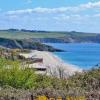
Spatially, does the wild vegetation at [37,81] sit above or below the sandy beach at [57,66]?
above

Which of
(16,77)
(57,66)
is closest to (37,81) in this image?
(16,77)

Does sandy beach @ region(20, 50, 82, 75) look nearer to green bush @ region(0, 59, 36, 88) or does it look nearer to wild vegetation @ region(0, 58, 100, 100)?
wild vegetation @ region(0, 58, 100, 100)

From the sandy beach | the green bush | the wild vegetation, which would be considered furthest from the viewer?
the sandy beach

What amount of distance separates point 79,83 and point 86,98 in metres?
3.03

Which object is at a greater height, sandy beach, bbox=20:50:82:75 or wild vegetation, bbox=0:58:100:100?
wild vegetation, bbox=0:58:100:100

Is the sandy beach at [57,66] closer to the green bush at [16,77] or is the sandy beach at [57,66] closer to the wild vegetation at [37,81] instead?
the wild vegetation at [37,81]

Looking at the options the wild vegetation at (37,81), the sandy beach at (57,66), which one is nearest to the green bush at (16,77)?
the wild vegetation at (37,81)

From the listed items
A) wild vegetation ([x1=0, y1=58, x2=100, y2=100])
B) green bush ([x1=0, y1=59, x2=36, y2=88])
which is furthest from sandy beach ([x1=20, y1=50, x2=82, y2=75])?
green bush ([x1=0, y1=59, x2=36, y2=88])

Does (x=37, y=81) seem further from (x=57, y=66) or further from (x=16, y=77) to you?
(x=57, y=66)

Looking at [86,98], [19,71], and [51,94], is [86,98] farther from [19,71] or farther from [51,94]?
[19,71]

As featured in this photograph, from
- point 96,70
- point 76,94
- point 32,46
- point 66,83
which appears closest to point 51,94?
point 76,94

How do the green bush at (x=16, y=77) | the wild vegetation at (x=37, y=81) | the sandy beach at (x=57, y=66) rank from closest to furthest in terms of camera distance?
the wild vegetation at (x=37, y=81), the green bush at (x=16, y=77), the sandy beach at (x=57, y=66)

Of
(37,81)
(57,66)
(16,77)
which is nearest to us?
(16,77)

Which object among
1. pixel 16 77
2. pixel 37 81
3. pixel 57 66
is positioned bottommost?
pixel 57 66
